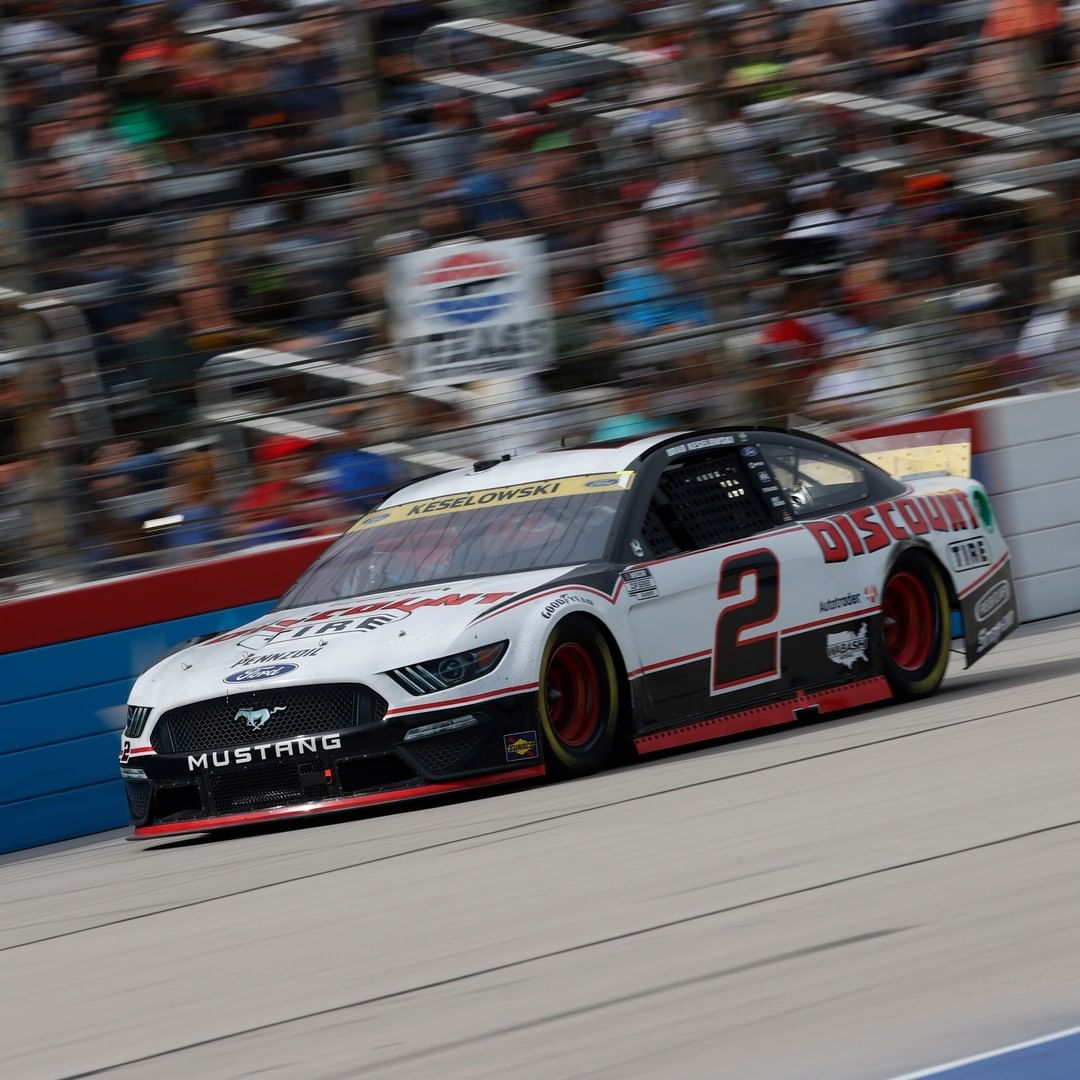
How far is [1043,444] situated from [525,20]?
11.8 feet

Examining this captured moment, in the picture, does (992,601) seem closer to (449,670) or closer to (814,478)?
(814,478)

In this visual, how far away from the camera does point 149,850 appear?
7.24m

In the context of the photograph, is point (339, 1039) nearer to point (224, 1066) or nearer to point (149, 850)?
point (224, 1066)

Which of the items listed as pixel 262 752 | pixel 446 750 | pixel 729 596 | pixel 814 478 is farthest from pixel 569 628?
pixel 814 478

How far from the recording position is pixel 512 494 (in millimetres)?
7828

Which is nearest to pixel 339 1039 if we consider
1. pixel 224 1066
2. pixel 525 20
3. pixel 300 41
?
pixel 224 1066

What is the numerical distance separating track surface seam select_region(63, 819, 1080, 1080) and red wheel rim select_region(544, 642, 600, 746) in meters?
2.27

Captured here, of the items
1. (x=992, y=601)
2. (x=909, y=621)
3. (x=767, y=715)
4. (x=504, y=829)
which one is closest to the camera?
(x=504, y=829)

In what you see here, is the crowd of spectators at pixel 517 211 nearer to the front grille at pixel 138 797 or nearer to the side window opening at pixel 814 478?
the front grille at pixel 138 797

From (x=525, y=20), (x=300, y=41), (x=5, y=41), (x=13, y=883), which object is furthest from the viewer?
(x=525, y=20)

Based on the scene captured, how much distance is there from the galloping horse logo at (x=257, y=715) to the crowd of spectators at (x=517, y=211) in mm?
2077

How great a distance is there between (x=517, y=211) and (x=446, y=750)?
13.2 ft

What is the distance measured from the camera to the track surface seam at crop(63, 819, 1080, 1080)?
395 cm

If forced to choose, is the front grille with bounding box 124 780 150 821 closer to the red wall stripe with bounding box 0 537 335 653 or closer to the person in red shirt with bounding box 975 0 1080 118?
the red wall stripe with bounding box 0 537 335 653
